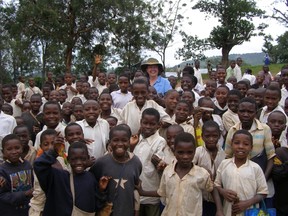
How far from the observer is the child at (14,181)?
3408mm

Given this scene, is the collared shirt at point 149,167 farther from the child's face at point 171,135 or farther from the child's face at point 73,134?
the child's face at point 73,134

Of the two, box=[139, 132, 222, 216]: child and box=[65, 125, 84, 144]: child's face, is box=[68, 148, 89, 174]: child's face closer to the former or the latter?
box=[65, 125, 84, 144]: child's face

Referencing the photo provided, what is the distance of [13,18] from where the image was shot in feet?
53.2

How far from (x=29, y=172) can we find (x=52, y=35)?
44.7ft

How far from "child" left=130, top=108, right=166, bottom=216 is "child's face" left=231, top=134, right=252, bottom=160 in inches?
28.5

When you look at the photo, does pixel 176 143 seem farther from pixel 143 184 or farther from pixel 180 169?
pixel 143 184

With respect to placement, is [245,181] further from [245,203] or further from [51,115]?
[51,115]

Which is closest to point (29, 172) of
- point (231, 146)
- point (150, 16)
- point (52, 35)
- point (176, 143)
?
point (176, 143)

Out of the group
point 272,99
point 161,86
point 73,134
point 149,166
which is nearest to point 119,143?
point 149,166

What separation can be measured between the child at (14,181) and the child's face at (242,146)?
192 cm

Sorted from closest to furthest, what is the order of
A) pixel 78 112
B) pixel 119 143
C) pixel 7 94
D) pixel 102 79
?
pixel 119 143
pixel 78 112
pixel 7 94
pixel 102 79

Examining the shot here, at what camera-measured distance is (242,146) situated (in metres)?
3.30

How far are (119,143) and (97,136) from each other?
2.79ft

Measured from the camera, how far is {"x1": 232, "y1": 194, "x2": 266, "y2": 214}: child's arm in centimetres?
317
